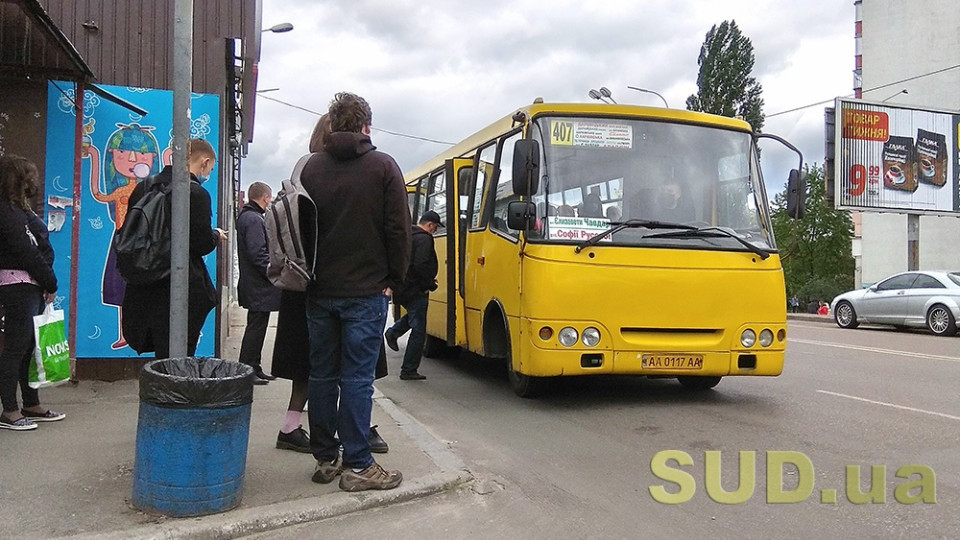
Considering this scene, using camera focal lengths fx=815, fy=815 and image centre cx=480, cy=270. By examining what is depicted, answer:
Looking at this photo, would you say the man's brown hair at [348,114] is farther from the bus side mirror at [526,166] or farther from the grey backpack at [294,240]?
the bus side mirror at [526,166]

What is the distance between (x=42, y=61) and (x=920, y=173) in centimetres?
2820

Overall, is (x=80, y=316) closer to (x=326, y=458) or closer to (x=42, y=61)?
(x=42, y=61)

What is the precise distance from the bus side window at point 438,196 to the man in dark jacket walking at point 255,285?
2.59 meters

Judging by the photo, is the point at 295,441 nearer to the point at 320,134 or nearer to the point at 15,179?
the point at 320,134

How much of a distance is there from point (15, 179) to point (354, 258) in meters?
2.64

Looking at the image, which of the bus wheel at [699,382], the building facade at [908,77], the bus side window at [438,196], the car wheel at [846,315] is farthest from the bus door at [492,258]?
the building facade at [908,77]

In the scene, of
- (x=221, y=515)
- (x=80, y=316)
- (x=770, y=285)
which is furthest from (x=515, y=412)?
(x=80, y=316)

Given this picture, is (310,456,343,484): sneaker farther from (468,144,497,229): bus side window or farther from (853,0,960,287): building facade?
(853,0,960,287): building facade

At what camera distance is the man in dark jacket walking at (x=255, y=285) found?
7930 mm

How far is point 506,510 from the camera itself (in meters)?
4.39

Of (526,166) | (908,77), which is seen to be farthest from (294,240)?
(908,77)

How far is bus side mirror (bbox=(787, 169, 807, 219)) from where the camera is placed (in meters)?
7.67

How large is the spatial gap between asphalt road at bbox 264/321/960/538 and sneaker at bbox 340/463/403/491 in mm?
172

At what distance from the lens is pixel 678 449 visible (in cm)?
572
